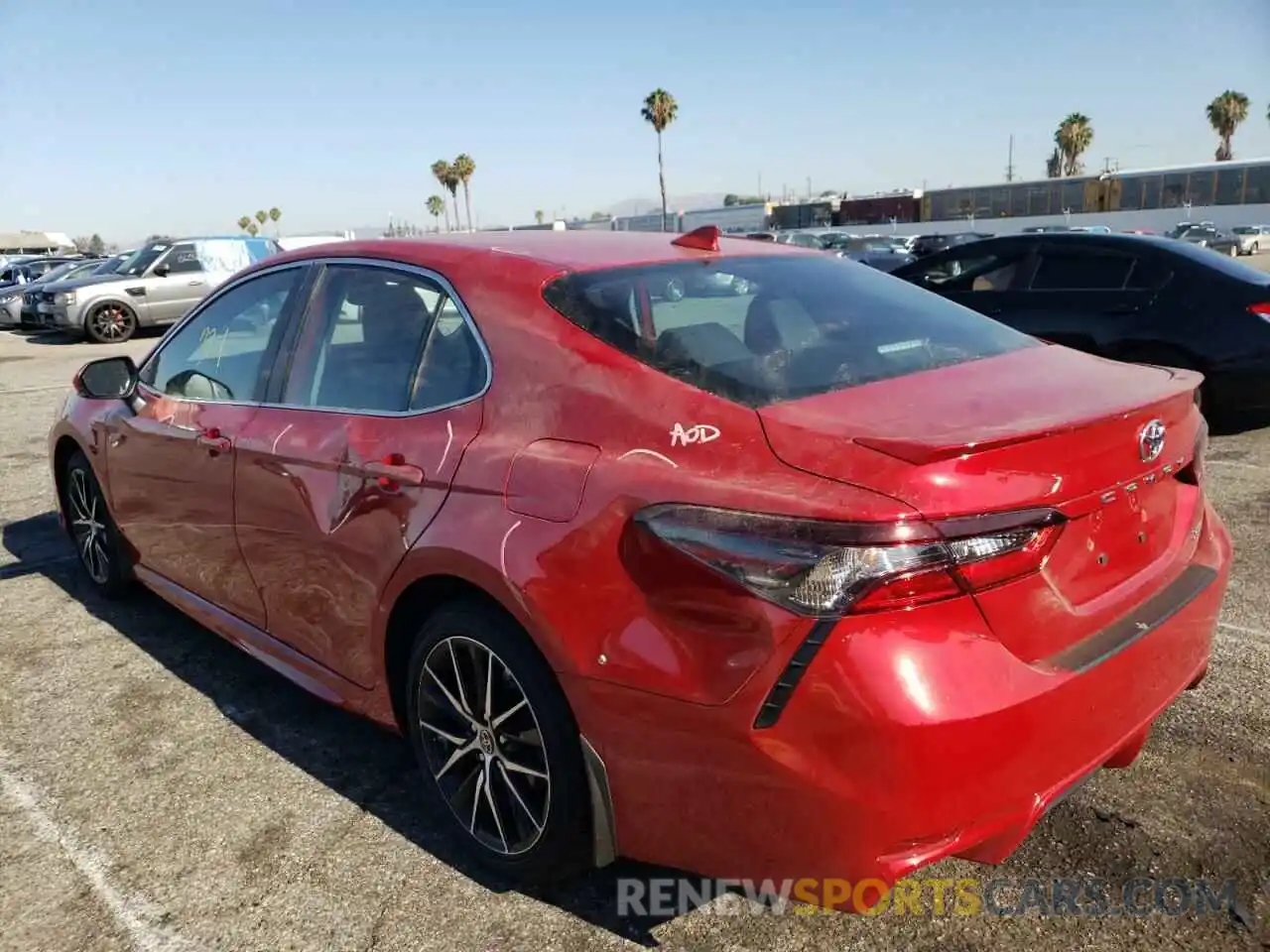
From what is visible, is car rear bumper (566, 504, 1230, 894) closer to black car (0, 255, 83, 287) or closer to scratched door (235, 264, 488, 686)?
scratched door (235, 264, 488, 686)

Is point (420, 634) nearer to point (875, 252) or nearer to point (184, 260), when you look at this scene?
point (184, 260)

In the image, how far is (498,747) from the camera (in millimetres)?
2514

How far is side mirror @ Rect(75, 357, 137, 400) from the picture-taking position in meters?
4.18

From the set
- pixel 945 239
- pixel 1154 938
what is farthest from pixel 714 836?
pixel 945 239

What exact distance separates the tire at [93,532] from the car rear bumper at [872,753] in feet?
10.6

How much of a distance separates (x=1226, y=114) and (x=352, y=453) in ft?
282

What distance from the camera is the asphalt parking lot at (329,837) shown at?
2379 millimetres

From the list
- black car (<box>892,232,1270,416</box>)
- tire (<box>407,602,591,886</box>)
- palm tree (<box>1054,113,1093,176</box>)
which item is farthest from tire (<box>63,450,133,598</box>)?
palm tree (<box>1054,113,1093,176</box>)

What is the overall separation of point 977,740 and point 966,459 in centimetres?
53

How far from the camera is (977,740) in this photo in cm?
186

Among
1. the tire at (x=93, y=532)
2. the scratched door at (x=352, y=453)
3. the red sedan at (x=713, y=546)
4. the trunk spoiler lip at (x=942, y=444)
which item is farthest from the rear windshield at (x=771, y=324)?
the tire at (x=93, y=532)

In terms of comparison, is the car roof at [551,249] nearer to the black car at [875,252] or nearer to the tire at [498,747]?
the tire at [498,747]

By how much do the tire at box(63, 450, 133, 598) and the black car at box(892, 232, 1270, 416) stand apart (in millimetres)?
6196

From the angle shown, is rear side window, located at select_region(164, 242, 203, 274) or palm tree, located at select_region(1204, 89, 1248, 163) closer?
rear side window, located at select_region(164, 242, 203, 274)
